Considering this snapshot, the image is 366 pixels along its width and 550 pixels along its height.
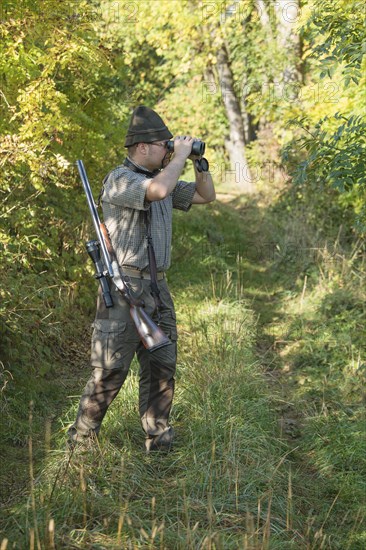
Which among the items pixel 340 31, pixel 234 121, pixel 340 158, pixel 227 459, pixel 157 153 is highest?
pixel 340 31

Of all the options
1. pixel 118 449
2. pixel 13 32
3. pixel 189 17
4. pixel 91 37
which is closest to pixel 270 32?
pixel 189 17

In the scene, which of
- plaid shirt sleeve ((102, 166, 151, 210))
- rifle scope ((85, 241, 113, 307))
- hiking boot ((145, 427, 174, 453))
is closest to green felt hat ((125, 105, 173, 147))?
plaid shirt sleeve ((102, 166, 151, 210))

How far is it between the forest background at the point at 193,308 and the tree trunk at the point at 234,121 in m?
5.98

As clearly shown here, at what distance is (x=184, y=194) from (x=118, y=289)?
0.86m

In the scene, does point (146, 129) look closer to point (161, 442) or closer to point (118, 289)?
point (118, 289)

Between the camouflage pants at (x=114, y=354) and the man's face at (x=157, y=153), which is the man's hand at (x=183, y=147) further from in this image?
the camouflage pants at (x=114, y=354)

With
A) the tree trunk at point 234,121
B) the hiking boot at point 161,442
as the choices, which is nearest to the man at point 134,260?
the hiking boot at point 161,442

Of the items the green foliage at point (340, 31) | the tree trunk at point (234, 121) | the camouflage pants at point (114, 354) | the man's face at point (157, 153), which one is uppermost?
the green foliage at point (340, 31)

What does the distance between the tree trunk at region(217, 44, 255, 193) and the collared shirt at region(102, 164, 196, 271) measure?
14202 millimetres

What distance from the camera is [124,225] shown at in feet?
15.7

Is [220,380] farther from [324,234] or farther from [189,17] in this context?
[189,17]

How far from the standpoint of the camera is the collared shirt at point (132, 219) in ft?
15.1

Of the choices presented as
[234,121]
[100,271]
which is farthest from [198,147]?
[234,121]

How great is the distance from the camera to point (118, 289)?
470cm
